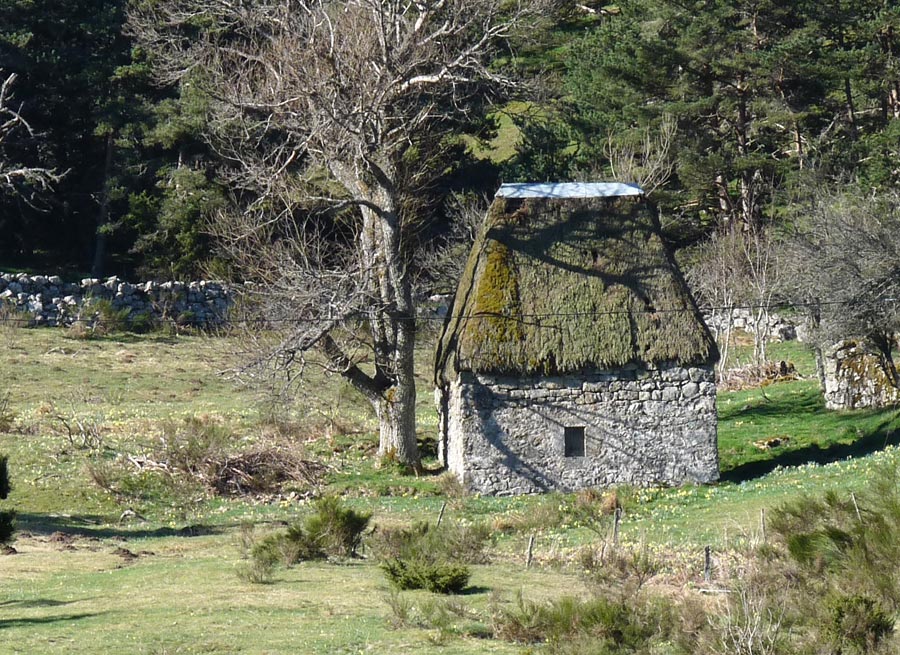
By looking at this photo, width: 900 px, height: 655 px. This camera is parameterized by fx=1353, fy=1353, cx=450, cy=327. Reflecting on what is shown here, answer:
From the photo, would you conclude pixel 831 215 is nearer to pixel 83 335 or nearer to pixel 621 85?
pixel 621 85

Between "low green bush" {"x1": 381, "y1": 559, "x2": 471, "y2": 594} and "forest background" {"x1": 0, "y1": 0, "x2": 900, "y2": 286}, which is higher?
"forest background" {"x1": 0, "y1": 0, "x2": 900, "y2": 286}

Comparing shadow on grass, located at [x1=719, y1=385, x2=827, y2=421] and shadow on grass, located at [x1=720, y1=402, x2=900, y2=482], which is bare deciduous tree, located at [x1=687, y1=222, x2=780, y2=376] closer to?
shadow on grass, located at [x1=719, y1=385, x2=827, y2=421]

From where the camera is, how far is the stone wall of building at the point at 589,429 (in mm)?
26953

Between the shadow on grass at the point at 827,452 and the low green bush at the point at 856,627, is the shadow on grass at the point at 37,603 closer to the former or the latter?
the low green bush at the point at 856,627

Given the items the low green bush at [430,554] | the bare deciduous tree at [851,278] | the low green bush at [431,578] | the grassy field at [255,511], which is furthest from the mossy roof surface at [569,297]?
the low green bush at [431,578]

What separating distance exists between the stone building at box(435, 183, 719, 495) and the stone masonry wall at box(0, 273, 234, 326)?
19.0m

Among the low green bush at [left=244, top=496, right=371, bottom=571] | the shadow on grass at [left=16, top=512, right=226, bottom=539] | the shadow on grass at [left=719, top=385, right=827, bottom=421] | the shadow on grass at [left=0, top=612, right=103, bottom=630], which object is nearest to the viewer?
the shadow on grass at [left=0, top=612, right=103, bottom=630]

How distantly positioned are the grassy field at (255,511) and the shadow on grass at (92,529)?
2.7 inches

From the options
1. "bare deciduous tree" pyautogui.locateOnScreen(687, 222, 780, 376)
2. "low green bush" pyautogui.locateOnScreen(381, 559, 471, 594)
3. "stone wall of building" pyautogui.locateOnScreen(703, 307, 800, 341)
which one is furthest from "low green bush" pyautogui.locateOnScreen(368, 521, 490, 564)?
"stone wall of building" pyautogui.locateOnScreen(703, 307, 800, 341)

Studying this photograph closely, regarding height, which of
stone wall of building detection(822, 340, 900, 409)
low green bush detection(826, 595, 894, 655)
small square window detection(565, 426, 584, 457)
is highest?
stone wall of building detection(822, 340, 900, 409)

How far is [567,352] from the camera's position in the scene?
89.3 ft

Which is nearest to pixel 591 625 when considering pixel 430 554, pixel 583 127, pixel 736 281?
pixel 430 554

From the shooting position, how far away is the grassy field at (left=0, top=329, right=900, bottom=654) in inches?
532

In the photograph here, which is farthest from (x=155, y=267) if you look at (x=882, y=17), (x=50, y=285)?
(x=882, y=17)
